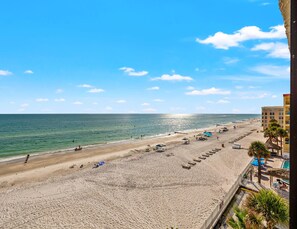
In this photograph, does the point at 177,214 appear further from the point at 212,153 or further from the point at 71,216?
the point at 212,153

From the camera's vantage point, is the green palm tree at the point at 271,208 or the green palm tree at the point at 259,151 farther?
the green palm tree at the point at 259,151

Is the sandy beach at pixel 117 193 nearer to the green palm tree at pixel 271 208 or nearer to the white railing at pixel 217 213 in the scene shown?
the white railing at pixel 217 213

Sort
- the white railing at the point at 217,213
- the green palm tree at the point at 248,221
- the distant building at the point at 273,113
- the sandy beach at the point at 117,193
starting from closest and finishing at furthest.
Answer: the green palm tree at the point at 248,221, the white railing at the point at 217,213, the sandy beach at the point at 117,193, the distant building at the point at 273,113

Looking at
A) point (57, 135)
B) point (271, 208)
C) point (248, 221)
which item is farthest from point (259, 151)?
point (57, 135)

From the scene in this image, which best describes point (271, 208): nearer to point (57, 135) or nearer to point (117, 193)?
point (117, 193)

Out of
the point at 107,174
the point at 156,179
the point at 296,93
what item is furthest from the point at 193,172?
the point at 296,93

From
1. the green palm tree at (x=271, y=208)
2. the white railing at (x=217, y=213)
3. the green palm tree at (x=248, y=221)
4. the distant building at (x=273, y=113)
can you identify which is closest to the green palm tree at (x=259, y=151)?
the white railing at (x=217, y=213)
